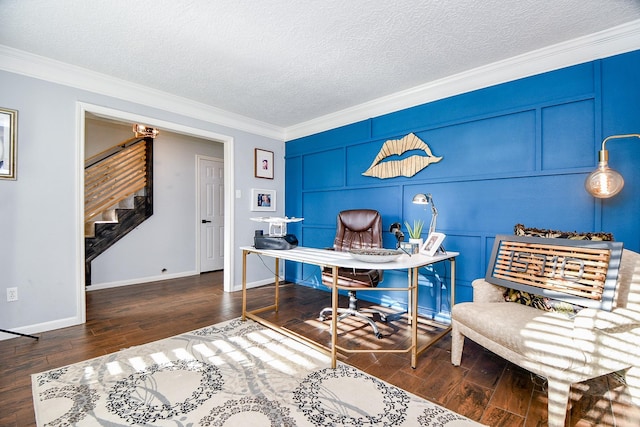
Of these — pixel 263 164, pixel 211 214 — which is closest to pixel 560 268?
pixel 263 164

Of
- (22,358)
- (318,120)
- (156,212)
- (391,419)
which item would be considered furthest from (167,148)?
(391,419)

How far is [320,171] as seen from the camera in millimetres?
4023

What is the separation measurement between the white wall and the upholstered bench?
3.51 metres

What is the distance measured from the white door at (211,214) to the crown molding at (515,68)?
296 cm

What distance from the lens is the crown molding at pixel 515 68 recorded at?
200 cm

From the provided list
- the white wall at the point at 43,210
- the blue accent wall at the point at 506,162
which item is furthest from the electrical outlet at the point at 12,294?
the blue accent wall at the point at 506,162

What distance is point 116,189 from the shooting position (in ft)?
13.7

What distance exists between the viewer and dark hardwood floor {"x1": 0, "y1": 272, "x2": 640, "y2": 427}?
58.8 inches

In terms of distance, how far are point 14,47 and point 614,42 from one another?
4802 mm

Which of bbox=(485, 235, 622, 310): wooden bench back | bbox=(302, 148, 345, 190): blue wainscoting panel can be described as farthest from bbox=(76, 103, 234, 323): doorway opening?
bbox=(485, 235, 622, 310): wooden bench back

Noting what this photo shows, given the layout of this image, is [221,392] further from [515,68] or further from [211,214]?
[211,214]

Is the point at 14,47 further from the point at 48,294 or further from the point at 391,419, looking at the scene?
the point at 391,419

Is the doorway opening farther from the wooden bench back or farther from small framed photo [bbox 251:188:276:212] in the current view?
the wooden bench back

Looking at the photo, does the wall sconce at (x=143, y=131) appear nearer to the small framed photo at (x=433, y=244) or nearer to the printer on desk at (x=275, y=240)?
the printer on desk at (x=275, y=240)
